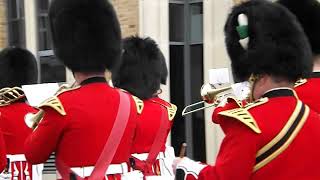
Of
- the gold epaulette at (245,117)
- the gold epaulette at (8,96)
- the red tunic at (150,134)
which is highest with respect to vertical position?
the gold epaulette at (245,117)

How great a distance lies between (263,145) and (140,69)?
315 centimetres

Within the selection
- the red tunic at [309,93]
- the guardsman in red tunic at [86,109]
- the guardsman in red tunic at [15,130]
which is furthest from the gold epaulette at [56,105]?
the guardsman in red tunic at [15,130]

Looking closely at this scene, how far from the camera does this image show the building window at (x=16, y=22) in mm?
10375

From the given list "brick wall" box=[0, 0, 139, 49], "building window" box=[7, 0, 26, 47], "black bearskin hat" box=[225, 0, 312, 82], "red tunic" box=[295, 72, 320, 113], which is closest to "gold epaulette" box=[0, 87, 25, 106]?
"red tunic" box=[295, 72, 320, 113]

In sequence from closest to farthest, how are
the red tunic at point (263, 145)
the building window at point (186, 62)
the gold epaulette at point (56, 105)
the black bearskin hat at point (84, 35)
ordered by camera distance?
1. the red tunic at point (263, 145)
2. the gold epaulette at point (56, 105)
3. the black bearskin hat at point (84, 35)
4. the building window at point (186, 62)

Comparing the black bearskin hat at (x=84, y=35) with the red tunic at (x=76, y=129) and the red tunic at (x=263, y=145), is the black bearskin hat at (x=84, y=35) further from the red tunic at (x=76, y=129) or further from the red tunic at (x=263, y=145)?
the red tunic at (x=263, y=145)

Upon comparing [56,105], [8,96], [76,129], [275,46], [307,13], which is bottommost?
[8,96]

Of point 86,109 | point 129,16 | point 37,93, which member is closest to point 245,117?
point 86,109

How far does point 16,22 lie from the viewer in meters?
10.5

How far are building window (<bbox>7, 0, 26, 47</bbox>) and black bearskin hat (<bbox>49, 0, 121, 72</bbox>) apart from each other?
23.4 ft

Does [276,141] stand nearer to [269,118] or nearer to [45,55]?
[269,118]

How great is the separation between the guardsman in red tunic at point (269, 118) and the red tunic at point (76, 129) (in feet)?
1.66

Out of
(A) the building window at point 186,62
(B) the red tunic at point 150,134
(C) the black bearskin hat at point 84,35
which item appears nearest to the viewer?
(C) the black bearskin hat at point 84,35

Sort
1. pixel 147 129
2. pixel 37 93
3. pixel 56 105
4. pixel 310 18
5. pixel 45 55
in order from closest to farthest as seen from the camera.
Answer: pixel 56 105 < pixel 37 93 < pixel 310 18 < pixel 147 129 < pixel 45 55
